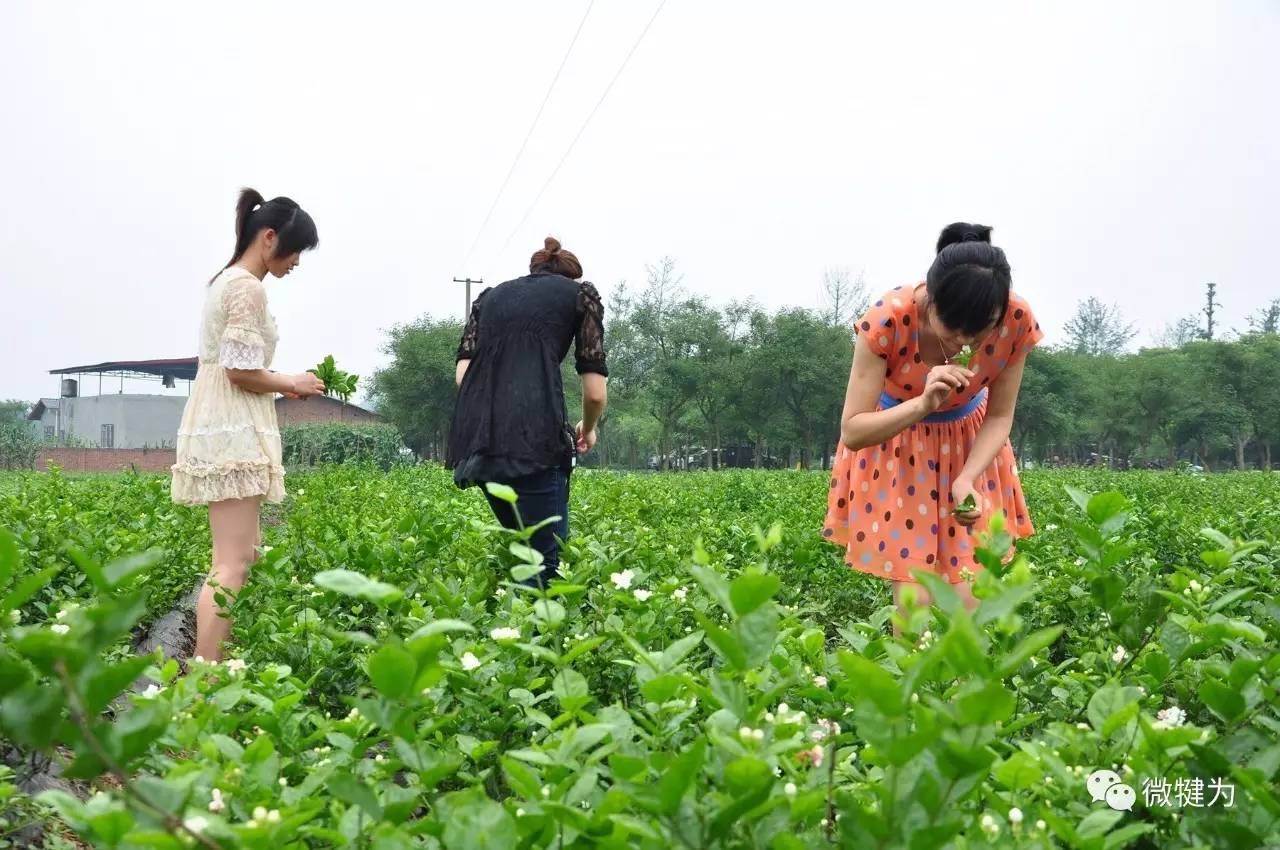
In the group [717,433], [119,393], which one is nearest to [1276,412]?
[717,433]

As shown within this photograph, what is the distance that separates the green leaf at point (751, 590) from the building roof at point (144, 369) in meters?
65.7

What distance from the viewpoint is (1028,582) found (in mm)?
1098

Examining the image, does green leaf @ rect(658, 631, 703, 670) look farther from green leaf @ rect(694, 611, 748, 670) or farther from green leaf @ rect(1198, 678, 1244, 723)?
green leaf @ rect(1198, 678, 1244, 723)

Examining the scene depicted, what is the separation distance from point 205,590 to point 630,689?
1869 millimetres

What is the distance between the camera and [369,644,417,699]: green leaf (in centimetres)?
110

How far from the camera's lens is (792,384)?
2194 inches

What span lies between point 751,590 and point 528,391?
10.5 feet

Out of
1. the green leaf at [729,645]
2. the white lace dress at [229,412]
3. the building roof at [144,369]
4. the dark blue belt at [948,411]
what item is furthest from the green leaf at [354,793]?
the building roof at [144,369]

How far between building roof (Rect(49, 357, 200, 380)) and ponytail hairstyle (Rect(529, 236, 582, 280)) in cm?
6239

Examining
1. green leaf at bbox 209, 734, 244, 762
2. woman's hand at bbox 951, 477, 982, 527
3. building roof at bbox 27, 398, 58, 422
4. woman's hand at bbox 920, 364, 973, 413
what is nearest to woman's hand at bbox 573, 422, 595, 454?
woman's hand at bbox 951, 477, 982, 527

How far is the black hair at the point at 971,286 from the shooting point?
9.48 feet

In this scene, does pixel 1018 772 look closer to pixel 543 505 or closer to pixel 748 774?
pixel 748 774

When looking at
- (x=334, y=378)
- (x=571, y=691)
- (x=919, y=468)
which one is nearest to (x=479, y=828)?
(x=571, y=691)

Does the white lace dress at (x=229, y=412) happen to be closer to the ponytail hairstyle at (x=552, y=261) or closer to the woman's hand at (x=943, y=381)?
the ponytail hairstyle at (x=552, y=261)
